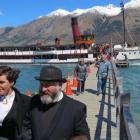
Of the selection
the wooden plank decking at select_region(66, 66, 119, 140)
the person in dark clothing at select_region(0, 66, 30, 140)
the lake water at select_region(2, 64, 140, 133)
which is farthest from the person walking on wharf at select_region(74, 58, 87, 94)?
the person in dark clothing at select_region(0, 66, 30, 140)

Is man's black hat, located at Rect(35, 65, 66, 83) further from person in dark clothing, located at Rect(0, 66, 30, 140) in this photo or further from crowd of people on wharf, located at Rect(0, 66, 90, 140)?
person in dark clothing, located at Rect(0, 66, 30, 140)

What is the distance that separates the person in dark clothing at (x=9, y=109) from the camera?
18.5ft

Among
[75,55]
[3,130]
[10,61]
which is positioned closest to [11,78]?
[3,130]

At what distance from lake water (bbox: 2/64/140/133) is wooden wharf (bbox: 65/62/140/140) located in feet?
5.18

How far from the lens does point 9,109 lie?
225 inches

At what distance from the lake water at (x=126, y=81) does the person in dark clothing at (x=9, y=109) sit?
11.4 meters

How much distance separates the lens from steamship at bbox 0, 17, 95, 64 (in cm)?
7844

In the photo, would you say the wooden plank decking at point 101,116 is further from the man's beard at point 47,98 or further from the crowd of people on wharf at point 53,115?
the man's beard at point 47,98

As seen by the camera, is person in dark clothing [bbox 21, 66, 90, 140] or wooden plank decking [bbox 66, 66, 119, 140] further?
wooden plank decking [bbox 66, 66, 119, 140]

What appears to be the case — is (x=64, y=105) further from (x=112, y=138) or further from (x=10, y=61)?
(x=10, y=61)

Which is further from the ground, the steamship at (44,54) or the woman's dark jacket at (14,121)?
the woman's dark jacket at (14,121)

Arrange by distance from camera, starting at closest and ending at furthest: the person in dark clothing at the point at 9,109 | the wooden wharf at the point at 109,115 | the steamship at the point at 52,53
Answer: the person in dark clothing at the point at 9,109 → the wooden wharf at the point at 109,115 → the steamship at the point at 52,53

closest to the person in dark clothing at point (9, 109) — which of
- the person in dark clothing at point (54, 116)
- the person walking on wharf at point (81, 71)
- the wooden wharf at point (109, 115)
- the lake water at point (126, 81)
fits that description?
the person in dark clothing at point (54, 116)

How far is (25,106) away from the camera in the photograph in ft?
18.6
